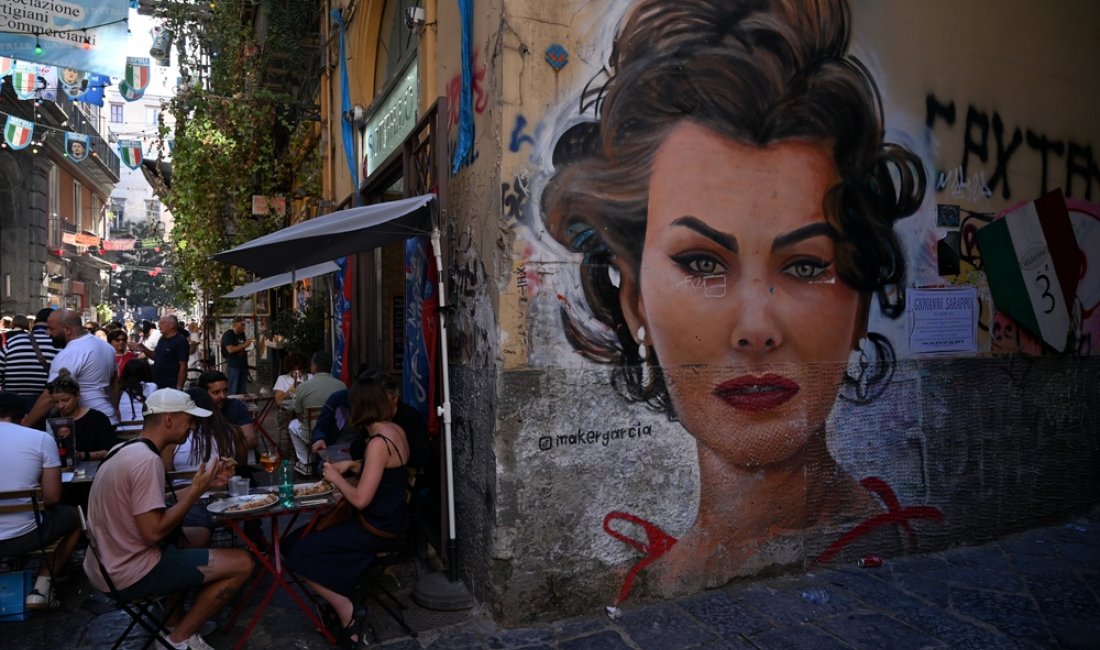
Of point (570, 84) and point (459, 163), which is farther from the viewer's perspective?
point (459, 163)

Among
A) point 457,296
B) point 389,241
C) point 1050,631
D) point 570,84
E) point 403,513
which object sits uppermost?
point 570,84

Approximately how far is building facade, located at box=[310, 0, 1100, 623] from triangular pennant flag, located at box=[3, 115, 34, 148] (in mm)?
15239

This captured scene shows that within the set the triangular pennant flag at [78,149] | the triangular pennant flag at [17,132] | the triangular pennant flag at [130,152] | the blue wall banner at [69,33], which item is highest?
the triangular pennant flag at [78,149]

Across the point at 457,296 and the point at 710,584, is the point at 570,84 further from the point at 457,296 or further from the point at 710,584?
the point at 710,584

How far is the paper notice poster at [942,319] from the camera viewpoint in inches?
209

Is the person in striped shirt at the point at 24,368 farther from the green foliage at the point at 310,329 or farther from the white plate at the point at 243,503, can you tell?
the white plate at the point at 243,503

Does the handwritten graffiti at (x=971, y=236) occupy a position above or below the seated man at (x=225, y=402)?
above

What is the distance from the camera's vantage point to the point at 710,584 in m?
4.54

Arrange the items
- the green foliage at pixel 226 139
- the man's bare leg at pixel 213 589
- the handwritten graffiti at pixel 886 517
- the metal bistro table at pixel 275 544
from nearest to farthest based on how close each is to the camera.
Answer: the man's bare leg at pixel 213 589, the metal bistro table at pixel 275 544, the handwritten graffiti at pixel 886 517, the green foliage at pixel 226 139

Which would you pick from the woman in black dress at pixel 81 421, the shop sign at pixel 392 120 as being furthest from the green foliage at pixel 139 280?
the woman in black dress at pixel 81 421

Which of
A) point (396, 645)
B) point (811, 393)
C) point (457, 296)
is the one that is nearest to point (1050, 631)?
point (811, 393)

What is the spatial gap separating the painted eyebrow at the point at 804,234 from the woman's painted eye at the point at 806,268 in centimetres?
15

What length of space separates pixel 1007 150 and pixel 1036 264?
0.98 m

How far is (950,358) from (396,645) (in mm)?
4369
